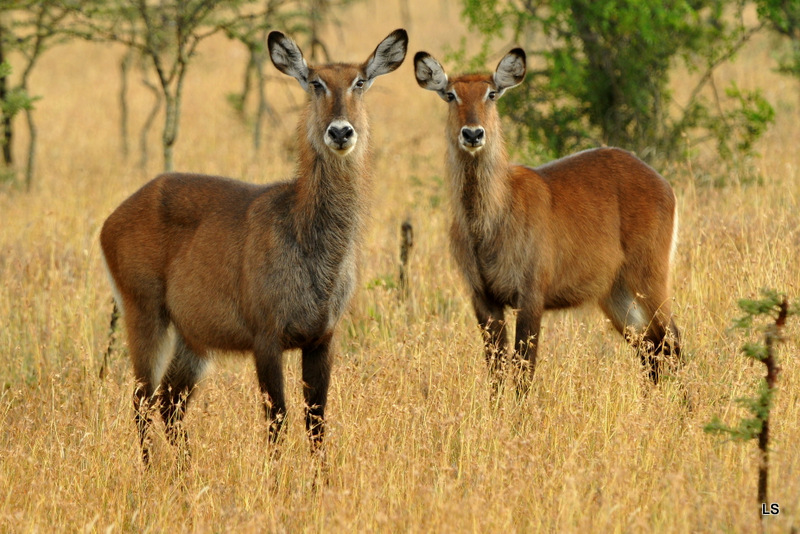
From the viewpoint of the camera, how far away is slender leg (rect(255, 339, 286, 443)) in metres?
4.38

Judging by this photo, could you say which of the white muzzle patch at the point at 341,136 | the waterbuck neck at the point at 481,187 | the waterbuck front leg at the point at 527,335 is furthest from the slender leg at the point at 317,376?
the waterbuck neck at the point at 481,187

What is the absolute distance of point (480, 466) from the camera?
12.5 ft

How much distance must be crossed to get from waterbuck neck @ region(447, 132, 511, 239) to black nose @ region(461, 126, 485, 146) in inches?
8.3

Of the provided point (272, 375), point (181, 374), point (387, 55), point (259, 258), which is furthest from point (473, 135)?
point (181, 374)

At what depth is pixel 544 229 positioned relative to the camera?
547 centimetres

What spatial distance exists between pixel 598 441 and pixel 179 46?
479 centimetres

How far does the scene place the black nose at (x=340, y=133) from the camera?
4.48 meters

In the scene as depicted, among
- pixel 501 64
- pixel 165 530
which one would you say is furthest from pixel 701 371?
pixel 165 530

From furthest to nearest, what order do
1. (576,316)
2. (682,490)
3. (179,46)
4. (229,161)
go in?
(229,161)
(179,46)
(576,316)
(682,490)

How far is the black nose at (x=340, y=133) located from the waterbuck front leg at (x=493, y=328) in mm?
1310

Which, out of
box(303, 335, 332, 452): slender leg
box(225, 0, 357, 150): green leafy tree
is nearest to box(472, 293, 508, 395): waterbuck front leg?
box(303, 335, 332, 452): slender leg

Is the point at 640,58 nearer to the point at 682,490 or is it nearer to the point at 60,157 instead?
the point at 682,490

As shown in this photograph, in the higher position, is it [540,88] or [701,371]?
[540,88]

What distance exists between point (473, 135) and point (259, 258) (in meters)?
1.51
